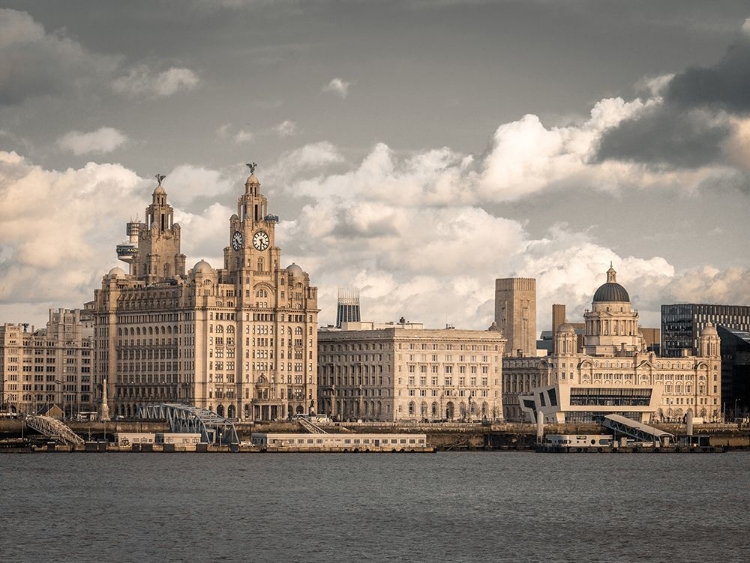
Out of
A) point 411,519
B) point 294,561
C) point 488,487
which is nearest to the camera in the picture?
point 294,561

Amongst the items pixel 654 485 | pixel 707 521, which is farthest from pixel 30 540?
pixel 654 485

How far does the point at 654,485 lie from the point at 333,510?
143ft

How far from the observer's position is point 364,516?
14750cm

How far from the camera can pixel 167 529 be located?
447 ft

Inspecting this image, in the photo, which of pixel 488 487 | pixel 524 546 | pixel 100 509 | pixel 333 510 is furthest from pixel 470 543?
pixel 488 487

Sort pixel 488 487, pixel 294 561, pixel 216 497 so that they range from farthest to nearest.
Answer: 1. pixel 488 487
2. pixel 216 497
3. pixel 294 561

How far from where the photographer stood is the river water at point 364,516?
12544cm

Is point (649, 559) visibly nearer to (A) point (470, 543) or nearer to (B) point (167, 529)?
(A) point (470, 543)

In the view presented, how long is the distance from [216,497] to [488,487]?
27437 millimetres

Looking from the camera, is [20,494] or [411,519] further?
[20,494]

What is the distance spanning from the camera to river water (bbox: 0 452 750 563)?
125m

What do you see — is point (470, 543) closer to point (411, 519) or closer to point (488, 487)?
point (411, 519)

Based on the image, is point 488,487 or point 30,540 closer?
point 30,540

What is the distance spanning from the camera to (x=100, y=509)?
495 feet
